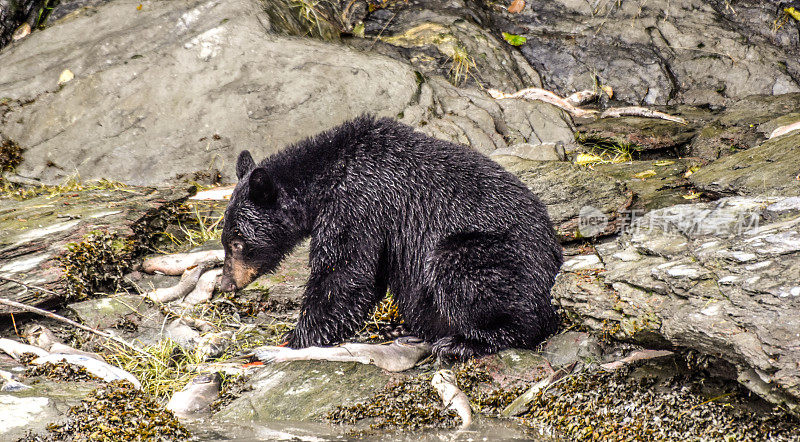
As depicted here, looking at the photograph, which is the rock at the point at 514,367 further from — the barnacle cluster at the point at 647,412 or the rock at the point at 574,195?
the rock at the point at 574,195

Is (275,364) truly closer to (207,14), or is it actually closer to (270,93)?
(270,93)

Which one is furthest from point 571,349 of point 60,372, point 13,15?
point 13,15

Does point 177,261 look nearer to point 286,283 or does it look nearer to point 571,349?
point 286,283

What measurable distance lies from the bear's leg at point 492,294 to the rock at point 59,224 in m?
3.61

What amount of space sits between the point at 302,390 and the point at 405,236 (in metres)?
1.42

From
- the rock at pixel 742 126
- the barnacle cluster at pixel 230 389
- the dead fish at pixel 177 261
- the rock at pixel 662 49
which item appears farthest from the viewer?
the rock at pixel 662 49

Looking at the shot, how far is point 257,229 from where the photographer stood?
5.59 meters

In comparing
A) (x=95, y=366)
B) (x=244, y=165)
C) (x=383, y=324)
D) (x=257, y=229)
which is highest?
(x=244, y=165)

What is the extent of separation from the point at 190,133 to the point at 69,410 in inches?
211

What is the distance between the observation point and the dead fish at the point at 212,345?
542 centimetres

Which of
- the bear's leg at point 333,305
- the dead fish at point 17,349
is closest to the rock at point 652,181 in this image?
the bear's leg at point 333,305

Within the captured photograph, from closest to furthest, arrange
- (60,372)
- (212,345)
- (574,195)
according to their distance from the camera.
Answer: (60,372), (212,345), (574,195)

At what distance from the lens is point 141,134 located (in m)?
8.91

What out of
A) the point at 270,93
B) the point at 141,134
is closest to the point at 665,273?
the point at 270,93
